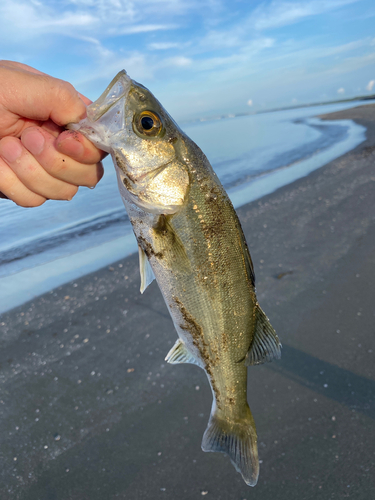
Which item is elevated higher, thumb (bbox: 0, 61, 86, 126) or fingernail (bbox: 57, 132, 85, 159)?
thumb (bbox: 0, 61, 86, 126)

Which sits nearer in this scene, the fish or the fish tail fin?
the fish

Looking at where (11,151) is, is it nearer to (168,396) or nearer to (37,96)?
(37,96)

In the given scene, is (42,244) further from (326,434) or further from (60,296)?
(326,434)

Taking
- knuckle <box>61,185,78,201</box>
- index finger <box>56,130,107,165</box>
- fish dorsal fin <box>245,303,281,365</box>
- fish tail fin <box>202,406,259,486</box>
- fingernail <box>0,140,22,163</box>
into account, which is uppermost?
fingernail <box>0,140,22,163</box>

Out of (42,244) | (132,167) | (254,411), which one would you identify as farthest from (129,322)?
(42,244)

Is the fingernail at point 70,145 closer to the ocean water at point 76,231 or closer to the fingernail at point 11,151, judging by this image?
the fingernail at point 11,151

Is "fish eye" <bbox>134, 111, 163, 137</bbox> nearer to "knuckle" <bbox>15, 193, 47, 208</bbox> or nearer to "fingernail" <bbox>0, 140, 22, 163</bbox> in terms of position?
"fingernail" <bbox>0, 140, 22, 163</bbox>

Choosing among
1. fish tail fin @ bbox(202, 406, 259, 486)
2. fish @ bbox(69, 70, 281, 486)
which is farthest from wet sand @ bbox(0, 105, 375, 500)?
fish @ bbox(69, 70, 281, 486)
